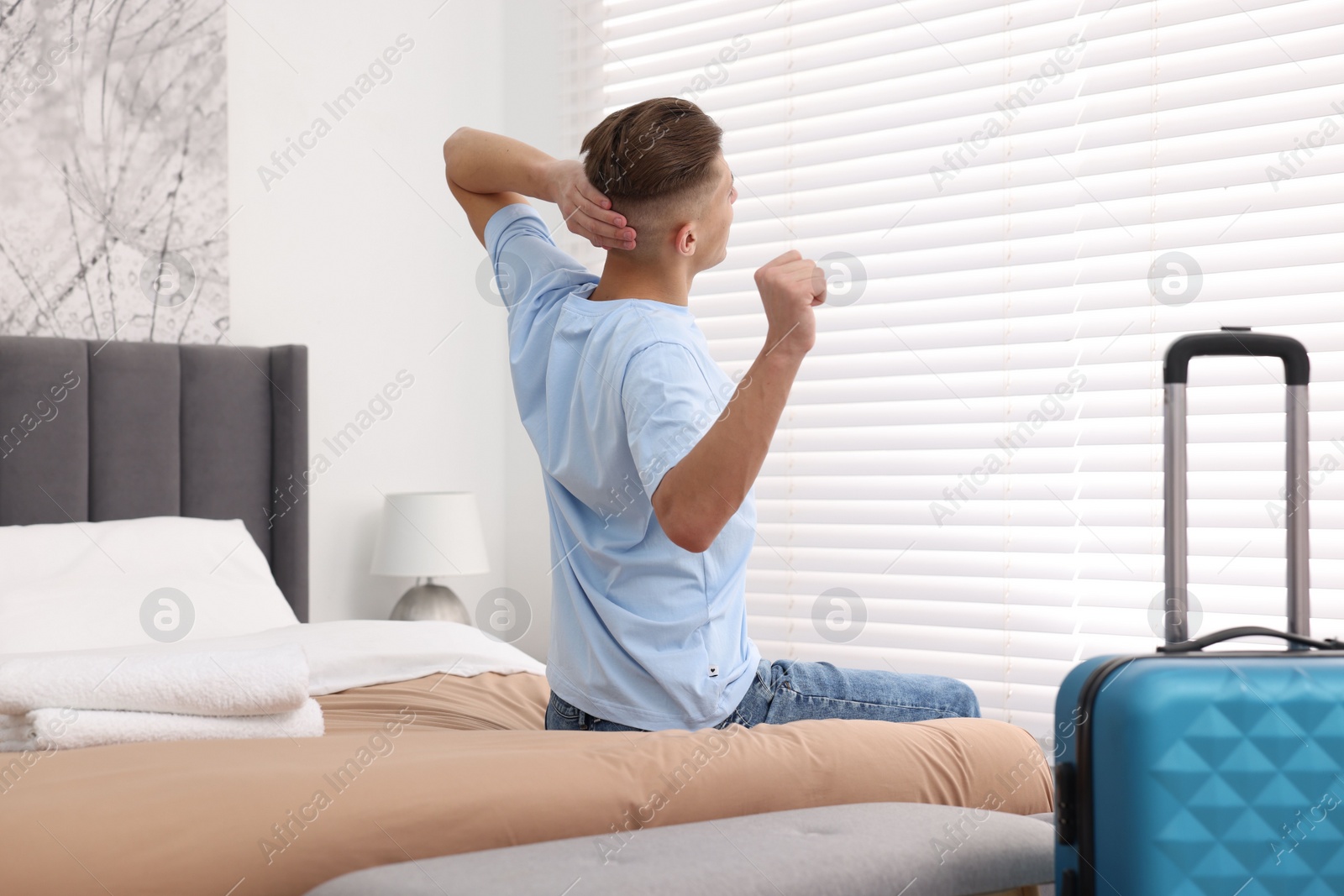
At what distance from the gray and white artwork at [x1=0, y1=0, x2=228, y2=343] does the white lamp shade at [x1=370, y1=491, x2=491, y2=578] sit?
28.7 inches

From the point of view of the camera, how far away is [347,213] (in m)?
3.44

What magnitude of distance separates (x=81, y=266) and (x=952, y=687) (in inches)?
96.6

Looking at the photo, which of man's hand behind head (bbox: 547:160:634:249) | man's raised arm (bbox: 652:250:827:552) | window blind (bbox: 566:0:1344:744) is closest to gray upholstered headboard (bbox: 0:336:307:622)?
window blind (bbox: 566:0:1344:744)

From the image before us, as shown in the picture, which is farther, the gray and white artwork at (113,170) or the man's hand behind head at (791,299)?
the gray and white artwork at (113,170)

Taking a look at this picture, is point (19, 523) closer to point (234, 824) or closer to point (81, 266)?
point (81, 266)

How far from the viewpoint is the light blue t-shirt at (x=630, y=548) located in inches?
45.0

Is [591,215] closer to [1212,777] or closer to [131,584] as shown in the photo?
[1212,777]

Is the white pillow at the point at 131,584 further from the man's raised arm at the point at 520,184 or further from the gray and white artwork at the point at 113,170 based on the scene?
the man's raised arm at the point at 520,184

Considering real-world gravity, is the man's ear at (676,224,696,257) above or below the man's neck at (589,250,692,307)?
above

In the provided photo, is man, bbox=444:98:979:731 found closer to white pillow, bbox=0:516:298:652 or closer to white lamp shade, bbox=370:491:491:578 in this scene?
white pillow, bbox=0:516:298:652

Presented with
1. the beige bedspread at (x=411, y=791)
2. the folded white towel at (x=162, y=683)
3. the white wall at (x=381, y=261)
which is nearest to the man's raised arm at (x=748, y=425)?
the beige bedspread at (x=411, y=791)

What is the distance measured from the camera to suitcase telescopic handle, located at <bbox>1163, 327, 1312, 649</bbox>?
83 centimetres

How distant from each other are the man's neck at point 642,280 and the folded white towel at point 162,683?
0.68 meters

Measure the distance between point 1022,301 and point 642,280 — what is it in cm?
188
